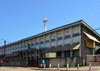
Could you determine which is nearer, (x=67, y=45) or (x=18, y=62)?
(x=67, y=45)

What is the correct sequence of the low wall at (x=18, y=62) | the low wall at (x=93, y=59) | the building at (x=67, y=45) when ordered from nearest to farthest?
the building at (x=67, y=45)
the low wall at (x=93, y=59)
the low wall at (x=18, y=62)

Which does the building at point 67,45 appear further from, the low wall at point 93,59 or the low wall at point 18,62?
the low wall at point 93,59

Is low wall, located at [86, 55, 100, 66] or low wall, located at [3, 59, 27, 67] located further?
low wall, located at [3, 59, 27, 67]

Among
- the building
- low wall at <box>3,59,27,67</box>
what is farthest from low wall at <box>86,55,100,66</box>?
low wall at <box>3,59,27,67</box>

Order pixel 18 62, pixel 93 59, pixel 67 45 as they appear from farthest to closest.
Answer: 1. pixel 18 62
2. pixel 67 45
3. pixel 93 59

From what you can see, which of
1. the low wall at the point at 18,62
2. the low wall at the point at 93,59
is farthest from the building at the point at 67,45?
the low wall at the point at 93,59

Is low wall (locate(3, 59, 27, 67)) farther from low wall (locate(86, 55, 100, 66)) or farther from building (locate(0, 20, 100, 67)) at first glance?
low wall (locate(86, 55, 100, 66))

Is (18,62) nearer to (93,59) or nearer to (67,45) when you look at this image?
(67,45)

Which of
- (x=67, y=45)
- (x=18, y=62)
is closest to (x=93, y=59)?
(x=67, y=45)

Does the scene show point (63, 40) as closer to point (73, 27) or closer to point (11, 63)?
point (73, 27)

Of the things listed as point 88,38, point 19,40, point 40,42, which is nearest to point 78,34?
point 88,38

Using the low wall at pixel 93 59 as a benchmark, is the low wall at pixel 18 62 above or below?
below

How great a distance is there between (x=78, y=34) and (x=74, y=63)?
571 cm

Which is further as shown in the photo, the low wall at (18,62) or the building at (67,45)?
the low wall at (18,62)
